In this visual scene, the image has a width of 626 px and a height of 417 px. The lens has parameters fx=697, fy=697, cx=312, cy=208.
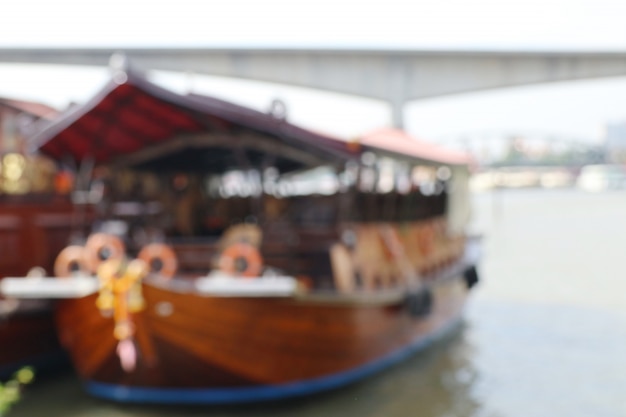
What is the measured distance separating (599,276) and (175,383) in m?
12.9

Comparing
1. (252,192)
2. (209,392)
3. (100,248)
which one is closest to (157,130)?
(252,192)

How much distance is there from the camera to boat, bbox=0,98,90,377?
25.3ft

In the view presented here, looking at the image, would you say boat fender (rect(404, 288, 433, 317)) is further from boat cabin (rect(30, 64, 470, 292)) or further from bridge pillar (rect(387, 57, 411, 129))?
bridge pillar (rect(387, 57, 411, 129))

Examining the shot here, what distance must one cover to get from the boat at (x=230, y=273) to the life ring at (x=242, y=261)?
0.06 feet

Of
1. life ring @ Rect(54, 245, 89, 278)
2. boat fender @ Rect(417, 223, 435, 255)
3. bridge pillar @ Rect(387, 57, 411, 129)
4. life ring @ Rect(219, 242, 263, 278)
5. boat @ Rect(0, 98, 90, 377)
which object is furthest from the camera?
bridge pillar @ Rect(387, 57, 411, 129)

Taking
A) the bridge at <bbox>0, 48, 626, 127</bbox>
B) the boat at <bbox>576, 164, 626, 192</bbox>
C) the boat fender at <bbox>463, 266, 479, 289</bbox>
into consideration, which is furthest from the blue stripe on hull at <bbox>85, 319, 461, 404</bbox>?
the boat at <bbox>576, 164, 626, 192</bbox>

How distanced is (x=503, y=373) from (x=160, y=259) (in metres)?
4.57

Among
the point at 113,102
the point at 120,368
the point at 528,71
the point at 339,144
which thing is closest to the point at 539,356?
the point at 339,144

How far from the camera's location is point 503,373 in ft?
28.5

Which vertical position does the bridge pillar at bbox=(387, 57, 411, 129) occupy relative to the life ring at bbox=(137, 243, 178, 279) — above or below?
above

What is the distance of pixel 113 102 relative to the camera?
6789 millimetres

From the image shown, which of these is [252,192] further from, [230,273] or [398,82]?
[398,82]

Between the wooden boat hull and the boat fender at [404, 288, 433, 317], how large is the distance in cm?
68

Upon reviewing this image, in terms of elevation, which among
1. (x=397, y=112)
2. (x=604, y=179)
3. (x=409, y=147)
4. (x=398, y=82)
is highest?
(x=398, y=82)
